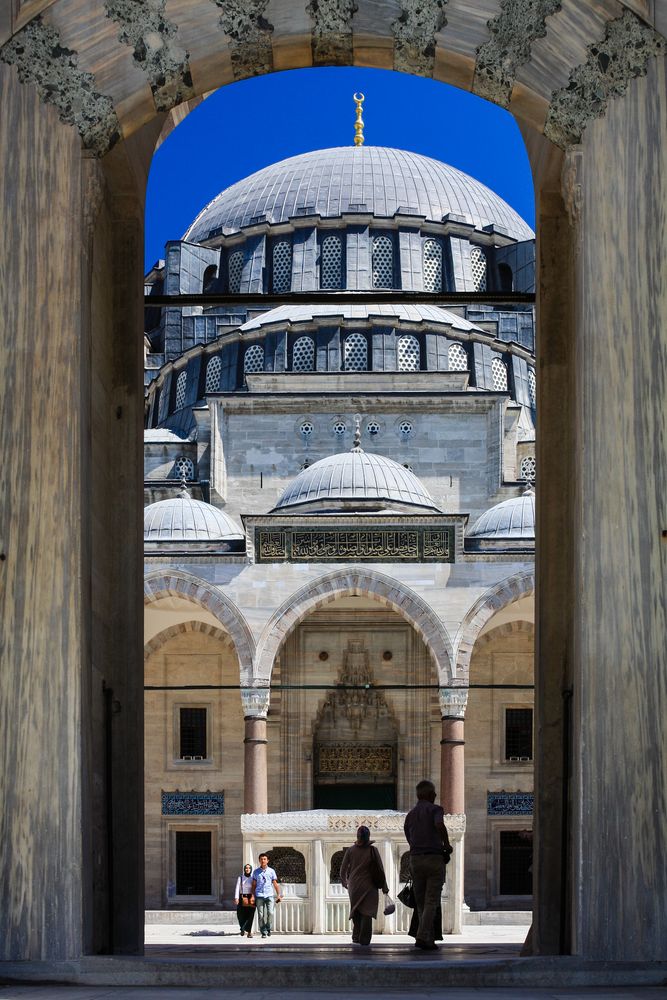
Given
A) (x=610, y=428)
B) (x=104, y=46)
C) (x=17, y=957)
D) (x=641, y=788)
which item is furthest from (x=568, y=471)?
(x=17, y=957)

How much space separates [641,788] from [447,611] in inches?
743

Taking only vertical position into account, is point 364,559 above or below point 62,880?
above

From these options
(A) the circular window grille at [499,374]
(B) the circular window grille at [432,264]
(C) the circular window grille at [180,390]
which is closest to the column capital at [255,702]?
(C) the circular window grille at [180,390]

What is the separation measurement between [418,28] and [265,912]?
12851 mm

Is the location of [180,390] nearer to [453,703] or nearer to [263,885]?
[453,703]

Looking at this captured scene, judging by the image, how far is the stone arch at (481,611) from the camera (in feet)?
73.5

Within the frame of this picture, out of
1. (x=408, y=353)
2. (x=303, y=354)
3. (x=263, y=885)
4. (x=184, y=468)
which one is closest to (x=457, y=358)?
(x=408, y=353)

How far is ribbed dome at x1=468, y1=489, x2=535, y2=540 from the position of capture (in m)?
23.9

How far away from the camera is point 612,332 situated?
152 inches

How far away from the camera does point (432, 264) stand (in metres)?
33.6

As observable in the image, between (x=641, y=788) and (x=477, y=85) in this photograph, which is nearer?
(x=641, y=788)

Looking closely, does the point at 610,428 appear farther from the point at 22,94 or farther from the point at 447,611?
the point at 447,611

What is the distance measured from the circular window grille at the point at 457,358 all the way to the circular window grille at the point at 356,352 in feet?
5.27

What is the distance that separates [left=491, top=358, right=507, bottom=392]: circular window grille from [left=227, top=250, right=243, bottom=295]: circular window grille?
591 cm
